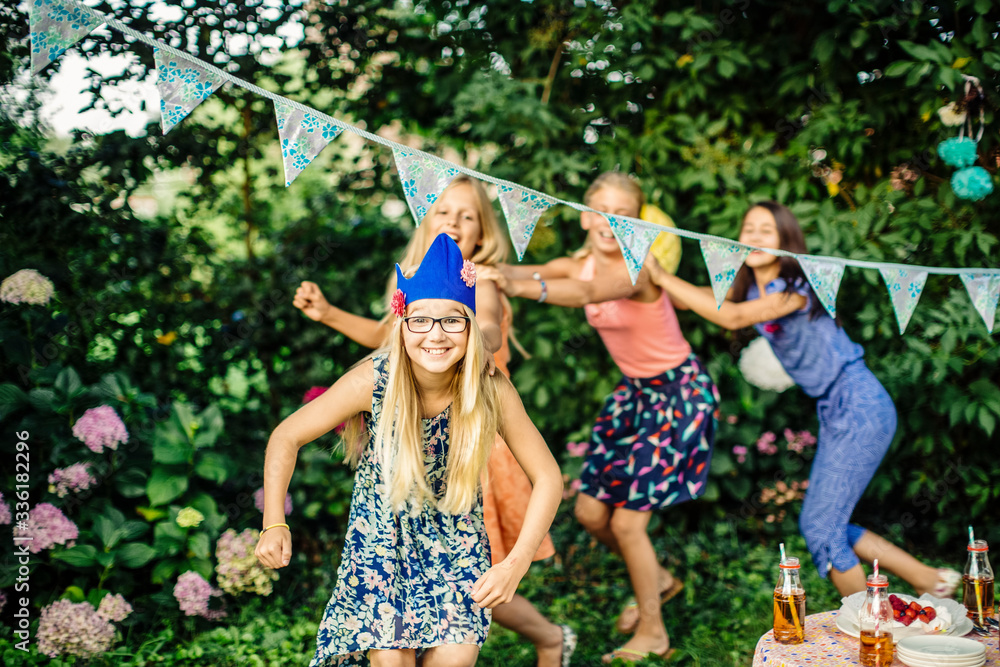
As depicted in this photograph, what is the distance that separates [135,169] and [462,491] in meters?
2.58

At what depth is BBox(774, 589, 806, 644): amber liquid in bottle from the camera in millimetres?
2182

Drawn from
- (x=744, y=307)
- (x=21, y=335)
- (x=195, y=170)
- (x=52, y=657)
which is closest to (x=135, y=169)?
(x=195, y=170)

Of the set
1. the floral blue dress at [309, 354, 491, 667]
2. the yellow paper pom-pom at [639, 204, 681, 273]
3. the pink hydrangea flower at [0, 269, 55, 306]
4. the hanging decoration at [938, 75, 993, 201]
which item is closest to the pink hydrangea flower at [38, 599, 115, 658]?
the pink hydrangea flower at [0, 269, 55, 306]

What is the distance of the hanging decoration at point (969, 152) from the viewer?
3680mm

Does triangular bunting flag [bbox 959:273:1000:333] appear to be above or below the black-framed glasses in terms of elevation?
above

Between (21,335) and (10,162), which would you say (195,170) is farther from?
(21,335)

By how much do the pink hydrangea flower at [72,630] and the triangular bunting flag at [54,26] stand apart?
6.72 ft

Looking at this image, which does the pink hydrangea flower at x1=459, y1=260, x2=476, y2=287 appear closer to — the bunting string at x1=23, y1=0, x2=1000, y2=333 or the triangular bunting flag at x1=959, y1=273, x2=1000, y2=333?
the bunting string at x1=23, y1=0, x2=1000, y2=333

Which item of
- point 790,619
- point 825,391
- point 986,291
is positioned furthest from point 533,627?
point 986,291

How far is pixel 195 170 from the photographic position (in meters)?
4.36

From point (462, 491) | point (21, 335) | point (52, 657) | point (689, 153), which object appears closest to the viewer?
point (462, 491)

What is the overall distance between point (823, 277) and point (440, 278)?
1.71 metres

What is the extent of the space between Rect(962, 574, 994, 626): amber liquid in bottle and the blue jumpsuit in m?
0.72

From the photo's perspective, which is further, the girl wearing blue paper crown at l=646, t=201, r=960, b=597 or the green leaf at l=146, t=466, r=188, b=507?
the green leaf at l=146, t=466, r=188, b=507
